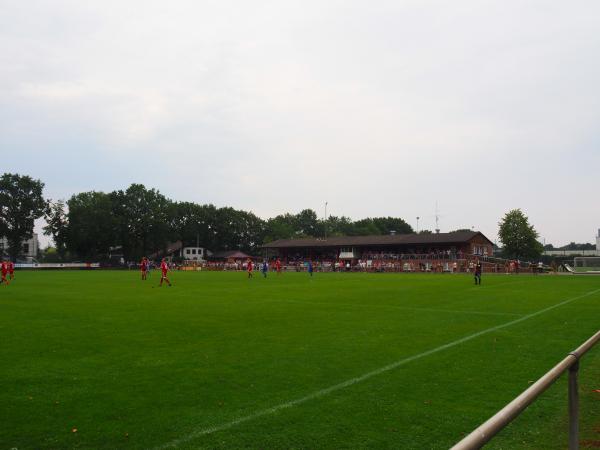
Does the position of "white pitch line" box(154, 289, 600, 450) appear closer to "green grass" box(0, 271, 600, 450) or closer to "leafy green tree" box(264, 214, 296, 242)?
"green grass" box(0, 271, 600, 450)

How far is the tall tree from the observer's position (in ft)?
322

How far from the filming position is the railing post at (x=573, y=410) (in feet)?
10.7

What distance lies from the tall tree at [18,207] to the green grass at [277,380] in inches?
3748

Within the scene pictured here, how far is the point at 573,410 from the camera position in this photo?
3307 mm

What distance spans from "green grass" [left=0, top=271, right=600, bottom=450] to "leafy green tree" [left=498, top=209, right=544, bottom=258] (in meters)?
72.3

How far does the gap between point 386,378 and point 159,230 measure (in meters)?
108

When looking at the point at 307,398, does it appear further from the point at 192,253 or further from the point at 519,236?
the point at 192,253

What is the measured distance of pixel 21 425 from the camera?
5.87 meters

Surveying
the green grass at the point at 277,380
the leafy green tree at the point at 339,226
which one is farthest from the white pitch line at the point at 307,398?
the leafy green tree at the point at 339,226

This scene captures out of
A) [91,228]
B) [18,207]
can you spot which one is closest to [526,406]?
[91,228]

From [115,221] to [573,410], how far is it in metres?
109

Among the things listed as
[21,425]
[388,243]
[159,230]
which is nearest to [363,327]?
[21,425]

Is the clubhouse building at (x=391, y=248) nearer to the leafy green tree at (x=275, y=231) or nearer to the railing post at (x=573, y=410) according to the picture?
the leafy green tree at (x=275, y=231)

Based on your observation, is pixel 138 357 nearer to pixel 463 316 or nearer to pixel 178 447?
pixel 178 447
